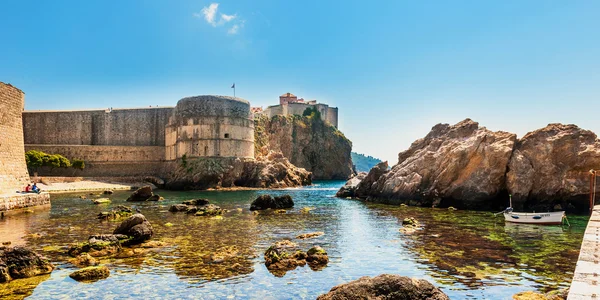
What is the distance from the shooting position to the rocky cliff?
4092 inches

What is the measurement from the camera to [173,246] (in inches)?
625

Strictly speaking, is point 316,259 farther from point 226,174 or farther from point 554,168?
point 226,174

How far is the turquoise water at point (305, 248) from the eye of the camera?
1048cm

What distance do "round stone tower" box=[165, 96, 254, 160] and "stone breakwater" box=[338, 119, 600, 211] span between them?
35.5 metres

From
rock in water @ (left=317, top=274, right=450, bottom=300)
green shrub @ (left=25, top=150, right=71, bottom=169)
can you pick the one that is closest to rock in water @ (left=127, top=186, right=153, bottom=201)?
green shrub @ (left=25, top=150, right=71, bottom=169)

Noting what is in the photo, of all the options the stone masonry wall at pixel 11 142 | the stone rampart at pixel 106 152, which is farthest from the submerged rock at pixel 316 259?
the stone rampart at pixel 106 152

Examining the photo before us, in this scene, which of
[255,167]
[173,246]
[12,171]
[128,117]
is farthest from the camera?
[128,117]

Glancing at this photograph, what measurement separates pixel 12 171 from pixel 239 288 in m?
24.2

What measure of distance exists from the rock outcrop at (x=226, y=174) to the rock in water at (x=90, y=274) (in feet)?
165

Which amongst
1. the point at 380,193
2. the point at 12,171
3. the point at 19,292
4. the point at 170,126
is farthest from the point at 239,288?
the point at 170,126

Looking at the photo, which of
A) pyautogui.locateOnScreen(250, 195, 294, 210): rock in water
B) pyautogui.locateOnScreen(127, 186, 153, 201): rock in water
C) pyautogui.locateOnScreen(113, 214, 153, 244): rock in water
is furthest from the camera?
pyautogui.locateOnScreen(127, 186, 153, 201): rock in water

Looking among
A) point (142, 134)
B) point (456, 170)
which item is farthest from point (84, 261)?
point (142, 134)

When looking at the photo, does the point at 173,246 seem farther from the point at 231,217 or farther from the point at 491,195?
the point at 491,195

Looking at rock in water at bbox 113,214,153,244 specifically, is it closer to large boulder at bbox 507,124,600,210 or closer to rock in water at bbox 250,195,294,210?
rock in water at bbox 250,195,294,210
